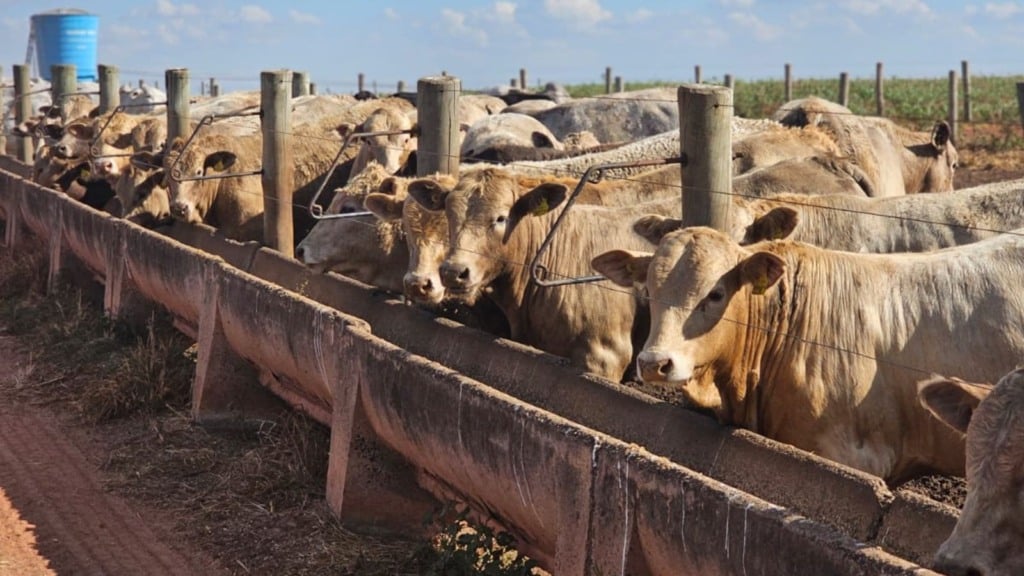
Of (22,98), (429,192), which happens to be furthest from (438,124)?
(22,98)

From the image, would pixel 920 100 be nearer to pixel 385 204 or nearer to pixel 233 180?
pixel 233 180

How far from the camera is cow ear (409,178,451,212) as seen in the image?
7.63 m

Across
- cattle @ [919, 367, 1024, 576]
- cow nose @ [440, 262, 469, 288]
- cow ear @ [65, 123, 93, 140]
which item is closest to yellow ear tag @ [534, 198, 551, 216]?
cow nose @ [440, 262, 469, 288]

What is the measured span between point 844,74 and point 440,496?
76.7ft

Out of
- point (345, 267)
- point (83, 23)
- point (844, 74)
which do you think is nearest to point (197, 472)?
point (345, 267)

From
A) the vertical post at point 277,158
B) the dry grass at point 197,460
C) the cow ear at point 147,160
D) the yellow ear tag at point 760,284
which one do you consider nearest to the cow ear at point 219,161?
the cow ear at point 147,160

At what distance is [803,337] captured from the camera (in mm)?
5715

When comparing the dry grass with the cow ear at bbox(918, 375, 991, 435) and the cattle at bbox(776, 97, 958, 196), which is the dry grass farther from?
the cattle at bbox(776, 97, 958, 196)

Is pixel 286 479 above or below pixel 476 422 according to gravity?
below

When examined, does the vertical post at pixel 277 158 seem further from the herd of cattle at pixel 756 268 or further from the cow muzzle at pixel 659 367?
the cow muzzle at pixel 659 367

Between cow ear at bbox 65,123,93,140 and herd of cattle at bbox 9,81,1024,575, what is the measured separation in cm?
283

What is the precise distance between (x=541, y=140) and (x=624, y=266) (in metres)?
8.95

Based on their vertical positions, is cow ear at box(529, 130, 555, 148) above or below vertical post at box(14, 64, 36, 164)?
below

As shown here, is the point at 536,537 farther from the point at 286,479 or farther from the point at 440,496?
the point at 286,479
